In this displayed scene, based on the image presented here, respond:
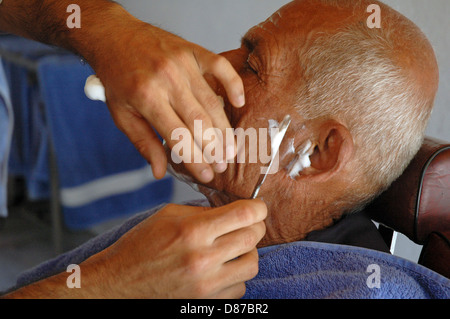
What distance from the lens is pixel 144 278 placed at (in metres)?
0.81

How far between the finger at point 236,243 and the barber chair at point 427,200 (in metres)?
0.45

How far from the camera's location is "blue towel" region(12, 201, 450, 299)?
0.88 m

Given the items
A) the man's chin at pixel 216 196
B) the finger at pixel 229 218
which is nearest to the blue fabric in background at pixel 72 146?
the man's chin at pixel 216 196

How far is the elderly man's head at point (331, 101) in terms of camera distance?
3.25 ft

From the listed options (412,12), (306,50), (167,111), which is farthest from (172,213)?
(412,12)

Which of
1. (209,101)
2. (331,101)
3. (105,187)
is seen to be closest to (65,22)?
(209,101)

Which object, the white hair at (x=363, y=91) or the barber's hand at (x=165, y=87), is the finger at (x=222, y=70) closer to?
the barber's hand at (x=165, y=87)

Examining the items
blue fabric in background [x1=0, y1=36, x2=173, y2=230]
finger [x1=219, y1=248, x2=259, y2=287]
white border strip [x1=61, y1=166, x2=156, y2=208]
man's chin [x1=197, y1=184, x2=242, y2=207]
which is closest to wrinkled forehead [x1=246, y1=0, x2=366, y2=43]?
man's chin [x1=197, y1=184, x2=242, y2=207]

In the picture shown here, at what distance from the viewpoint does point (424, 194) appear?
3.48 ft

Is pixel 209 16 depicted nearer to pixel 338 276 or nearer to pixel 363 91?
pixel 363 91

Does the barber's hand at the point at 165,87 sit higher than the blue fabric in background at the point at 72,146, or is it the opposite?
the barber's hand at the point at 165,87

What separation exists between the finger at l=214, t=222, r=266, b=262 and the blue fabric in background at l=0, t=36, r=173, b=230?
1.48 metres
